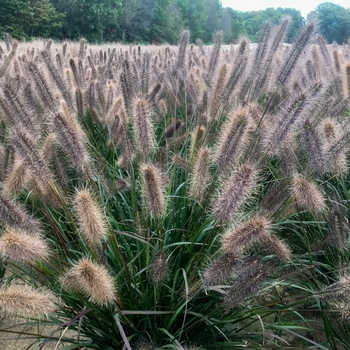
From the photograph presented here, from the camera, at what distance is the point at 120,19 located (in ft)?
128

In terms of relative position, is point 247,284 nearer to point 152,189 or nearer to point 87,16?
point 152,189

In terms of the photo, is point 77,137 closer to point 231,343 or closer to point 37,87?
point 37,87

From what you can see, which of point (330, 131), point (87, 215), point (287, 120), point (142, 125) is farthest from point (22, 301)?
point (330, 131)

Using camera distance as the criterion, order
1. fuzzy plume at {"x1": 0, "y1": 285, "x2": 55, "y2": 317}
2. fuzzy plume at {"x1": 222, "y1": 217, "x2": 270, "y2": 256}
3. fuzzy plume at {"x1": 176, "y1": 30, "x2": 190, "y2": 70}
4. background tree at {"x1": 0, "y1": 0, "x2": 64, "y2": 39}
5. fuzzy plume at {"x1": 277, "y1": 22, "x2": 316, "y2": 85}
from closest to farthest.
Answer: fuzzy plume at {"x1": 0, "y1": 285, "x2": 55, "y2": 317} → fuzzy plume at {"x1": 222, "y1": 217, "x2": 270, "y2": 256} → fuzzy plume at {"x1": 277, "y1": 22, "x2": 316, "y2": 85} → fuzzy plume at {"x1": 176, "y1": 30, "x2": 190, "y2": 70} → background tree at {"x1": 0, "y1": 0, "x2": 64, "y2": 39}

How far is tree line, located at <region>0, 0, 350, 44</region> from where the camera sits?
2941 centimetres

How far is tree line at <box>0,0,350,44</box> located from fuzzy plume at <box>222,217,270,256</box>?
23.8 metres

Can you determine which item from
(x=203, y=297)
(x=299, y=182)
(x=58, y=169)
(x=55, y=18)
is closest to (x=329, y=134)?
(x=299, y=182)

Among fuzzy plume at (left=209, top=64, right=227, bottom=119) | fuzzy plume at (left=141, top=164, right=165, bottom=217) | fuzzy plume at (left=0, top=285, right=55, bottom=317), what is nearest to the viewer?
fuzzy plume at (left=0, top=285, right=55, bottom=317)

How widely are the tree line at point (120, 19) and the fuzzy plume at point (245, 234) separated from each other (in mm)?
23835

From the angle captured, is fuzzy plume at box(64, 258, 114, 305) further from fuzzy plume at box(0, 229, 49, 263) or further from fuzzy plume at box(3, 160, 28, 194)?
fuzzy plume at box(3, 160, 28, 194)

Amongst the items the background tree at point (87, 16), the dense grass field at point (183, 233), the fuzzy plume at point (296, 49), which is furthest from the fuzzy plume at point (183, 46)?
the background tree at point (87, 16)

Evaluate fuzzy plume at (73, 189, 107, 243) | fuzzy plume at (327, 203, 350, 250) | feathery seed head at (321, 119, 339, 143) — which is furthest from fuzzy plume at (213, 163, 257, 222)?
feathery seed head at (321, 119, 339, 143)

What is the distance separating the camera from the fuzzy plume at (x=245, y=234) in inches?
48.2

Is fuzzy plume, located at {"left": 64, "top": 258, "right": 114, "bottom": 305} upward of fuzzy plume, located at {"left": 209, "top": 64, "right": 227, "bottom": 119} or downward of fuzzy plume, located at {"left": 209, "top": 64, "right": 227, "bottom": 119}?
downward
